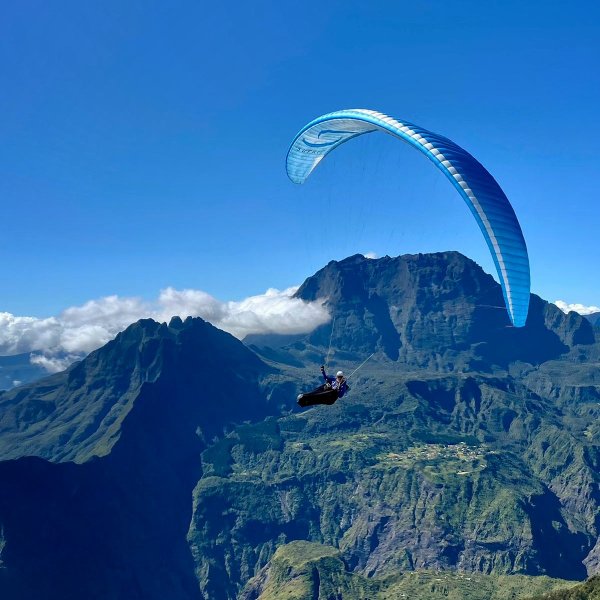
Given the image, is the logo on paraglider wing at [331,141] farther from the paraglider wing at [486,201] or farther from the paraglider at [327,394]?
the paraglider at [327,394]

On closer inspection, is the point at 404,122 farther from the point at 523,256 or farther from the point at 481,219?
the point at 523,256

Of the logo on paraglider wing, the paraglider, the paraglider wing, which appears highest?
the logo on paraglider wing

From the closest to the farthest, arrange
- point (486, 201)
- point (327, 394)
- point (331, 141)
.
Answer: point (327, 394), point (486, 201), point (331, 141)

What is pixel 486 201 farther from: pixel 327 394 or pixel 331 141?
pixel 331 141

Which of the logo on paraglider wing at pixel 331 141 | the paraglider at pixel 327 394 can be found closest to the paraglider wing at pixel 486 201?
the logo on paraglider wing at pixel 331 141

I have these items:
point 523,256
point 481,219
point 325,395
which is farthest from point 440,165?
point 325,395

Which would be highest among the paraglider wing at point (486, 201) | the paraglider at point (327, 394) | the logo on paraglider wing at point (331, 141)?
the logo on paraglider wing at point (331, 141)

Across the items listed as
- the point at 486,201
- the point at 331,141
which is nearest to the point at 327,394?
the point at 486,201

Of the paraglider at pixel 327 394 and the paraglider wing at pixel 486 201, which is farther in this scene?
the paraglider at pixel 327 394

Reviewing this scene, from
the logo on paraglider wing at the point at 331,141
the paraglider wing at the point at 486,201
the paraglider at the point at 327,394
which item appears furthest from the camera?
the logo on paraglider wing at the point at 331,141

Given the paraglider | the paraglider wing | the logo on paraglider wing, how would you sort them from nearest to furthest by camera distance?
1. the paraglider wing
2. the paraglider
3. the logo on paraglider wing

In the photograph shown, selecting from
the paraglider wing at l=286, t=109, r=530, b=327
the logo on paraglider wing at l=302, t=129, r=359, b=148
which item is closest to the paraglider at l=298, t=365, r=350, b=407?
the paraglider wing at l=286, t=109, r=530, b=327

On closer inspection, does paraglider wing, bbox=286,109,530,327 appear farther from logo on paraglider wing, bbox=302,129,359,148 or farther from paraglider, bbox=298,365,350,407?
paraglider, bbox=298,365,350,407
